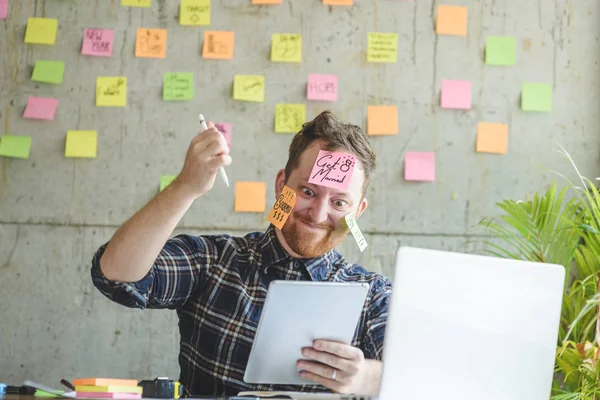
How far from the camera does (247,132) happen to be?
108 inches

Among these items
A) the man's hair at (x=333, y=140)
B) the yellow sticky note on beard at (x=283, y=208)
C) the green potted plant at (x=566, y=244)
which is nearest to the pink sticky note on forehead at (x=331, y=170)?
the yellow sticky note on beard at (x=283, y=208)

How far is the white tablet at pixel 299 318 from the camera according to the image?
1477 mm

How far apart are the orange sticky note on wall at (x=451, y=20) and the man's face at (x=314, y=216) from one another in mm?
993

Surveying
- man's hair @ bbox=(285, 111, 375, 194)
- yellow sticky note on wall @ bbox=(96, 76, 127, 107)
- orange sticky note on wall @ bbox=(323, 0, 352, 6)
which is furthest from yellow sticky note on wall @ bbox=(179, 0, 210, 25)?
man's hair @ bbox=(285, 111, 375, 194)

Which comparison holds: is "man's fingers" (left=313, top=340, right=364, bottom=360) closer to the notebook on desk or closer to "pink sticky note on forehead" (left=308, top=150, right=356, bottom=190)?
the notebook on desk

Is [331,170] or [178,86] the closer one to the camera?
[331,170]

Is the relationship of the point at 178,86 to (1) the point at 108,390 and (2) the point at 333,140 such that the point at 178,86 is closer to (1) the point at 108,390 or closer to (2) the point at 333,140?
(2) the point at 333,140

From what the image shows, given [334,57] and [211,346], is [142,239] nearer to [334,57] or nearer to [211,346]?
[211,346]

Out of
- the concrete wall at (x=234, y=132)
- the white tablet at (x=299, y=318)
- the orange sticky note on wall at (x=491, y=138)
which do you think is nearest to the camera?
the white tablet at (x=299, y=318)

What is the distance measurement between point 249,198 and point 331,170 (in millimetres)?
934

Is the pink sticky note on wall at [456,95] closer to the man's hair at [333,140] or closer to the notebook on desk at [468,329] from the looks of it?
the man's hair at [333,140]

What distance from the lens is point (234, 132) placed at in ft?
9.03

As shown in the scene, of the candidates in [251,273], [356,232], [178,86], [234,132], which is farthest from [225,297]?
[178,86]

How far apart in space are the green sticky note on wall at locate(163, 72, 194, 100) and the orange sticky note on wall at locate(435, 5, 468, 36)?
2.98 feet
